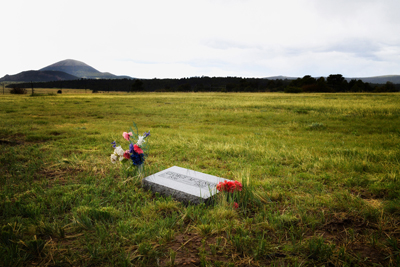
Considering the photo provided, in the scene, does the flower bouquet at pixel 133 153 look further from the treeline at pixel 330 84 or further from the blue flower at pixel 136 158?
the treeline at pixel 330 84

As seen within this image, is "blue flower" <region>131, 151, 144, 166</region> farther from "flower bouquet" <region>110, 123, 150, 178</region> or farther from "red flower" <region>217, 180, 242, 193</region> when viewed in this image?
"red flower" <region>217, 180, 242, 193</region>

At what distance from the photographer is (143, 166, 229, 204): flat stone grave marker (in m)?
3.84

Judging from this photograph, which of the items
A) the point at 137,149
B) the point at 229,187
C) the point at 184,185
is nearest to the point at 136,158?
the point at 137,149

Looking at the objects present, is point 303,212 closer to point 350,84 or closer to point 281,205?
point 281,205

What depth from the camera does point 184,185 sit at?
4199 mm

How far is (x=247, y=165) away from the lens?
5.78m

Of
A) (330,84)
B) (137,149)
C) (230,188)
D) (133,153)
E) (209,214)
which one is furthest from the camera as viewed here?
(330,84)

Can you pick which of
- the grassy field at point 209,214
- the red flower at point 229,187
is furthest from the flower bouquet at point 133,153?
the red flower at point 229,187

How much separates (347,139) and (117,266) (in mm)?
9281

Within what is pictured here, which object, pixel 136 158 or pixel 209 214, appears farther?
pixel 136 158

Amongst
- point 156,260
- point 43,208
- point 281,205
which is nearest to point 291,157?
point 281,205

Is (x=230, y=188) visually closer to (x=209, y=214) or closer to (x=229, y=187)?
(x=229, y=187)

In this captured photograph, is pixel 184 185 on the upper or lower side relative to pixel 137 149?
lower

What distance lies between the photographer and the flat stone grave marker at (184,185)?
12.6ft
